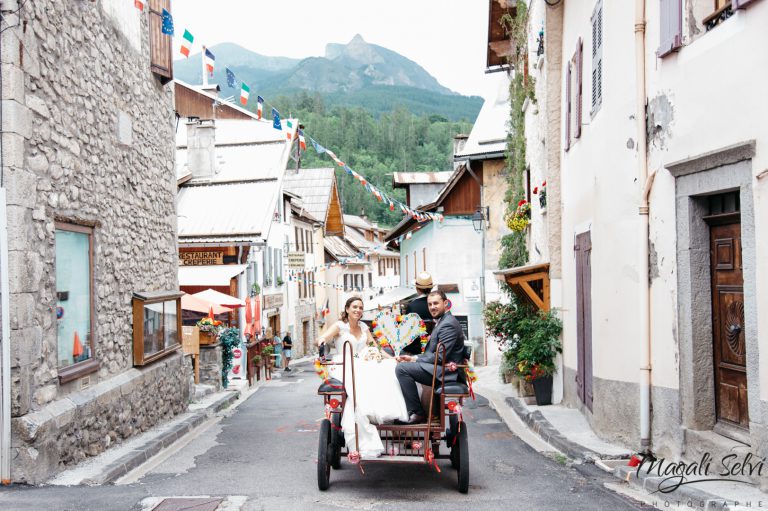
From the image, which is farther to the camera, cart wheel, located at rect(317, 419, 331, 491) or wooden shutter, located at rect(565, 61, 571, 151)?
wooden shutter, located at rect(565, 61, 571, 151)

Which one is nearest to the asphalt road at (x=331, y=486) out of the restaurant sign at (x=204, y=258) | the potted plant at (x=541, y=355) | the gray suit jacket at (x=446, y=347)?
the gray suit jacket at (x=446, y=347)

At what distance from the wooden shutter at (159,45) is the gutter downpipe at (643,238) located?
6.99 m

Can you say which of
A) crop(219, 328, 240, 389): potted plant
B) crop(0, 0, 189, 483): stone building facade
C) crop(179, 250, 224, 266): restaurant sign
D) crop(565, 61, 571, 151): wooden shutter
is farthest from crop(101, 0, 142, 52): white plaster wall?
crop(179, 250, 224, 266): restaurant sign

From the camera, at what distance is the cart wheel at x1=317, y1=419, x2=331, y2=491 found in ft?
22.0

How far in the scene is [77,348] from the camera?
28.2 feet

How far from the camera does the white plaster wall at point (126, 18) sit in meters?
9.86

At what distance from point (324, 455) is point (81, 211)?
4.02 m

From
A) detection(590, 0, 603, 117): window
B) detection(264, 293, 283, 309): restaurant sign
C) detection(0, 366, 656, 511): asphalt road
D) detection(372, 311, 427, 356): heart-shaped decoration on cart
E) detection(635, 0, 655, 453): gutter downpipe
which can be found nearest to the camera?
detection(0, 366, 656, 511): asphalt road

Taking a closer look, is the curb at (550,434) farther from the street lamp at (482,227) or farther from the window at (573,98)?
the street lamp at (482,227)

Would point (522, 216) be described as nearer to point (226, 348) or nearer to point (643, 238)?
point (226, 348)

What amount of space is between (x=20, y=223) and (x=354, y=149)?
307 ft

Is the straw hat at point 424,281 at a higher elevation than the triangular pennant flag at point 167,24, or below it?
below

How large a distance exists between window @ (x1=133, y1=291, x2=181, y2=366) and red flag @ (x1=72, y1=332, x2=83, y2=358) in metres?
1.87

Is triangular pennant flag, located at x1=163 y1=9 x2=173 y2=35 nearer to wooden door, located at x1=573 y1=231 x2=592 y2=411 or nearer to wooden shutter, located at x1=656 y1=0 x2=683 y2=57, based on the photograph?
wooden door, located at x1=573 y1=231 x2=592 y2=411
